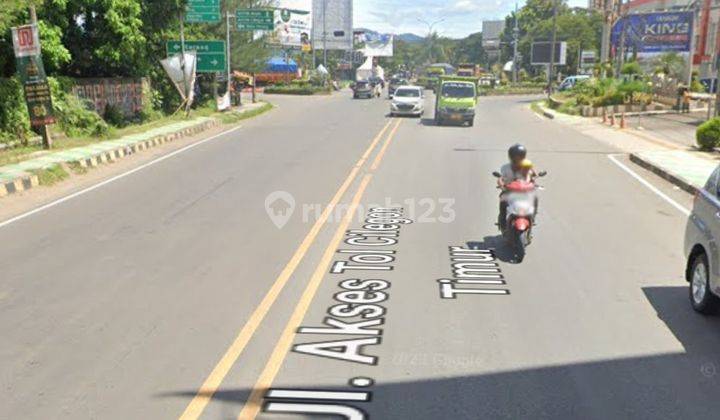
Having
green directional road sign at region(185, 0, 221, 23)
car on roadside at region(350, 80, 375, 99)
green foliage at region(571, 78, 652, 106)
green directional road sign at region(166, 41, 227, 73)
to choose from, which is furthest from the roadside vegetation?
green foliage at region(571, 78, 652, 106)

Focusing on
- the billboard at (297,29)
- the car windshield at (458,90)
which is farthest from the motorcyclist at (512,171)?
the billboard at (297,29)

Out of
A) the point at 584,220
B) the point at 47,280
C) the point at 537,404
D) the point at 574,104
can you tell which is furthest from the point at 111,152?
the point at 574,104

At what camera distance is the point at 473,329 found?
6.08 metres

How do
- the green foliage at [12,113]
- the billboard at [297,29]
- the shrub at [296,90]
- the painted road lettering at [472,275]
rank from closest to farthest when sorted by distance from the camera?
the painted road lettering at [472,275] < the green foliage at [12,113] < the shrub at [296,90] < the billboard at [297,29]

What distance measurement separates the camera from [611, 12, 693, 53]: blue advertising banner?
56.3 metres

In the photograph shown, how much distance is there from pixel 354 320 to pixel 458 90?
23.7 m

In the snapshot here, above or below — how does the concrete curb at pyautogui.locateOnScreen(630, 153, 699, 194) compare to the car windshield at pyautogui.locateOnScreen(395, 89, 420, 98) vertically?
below

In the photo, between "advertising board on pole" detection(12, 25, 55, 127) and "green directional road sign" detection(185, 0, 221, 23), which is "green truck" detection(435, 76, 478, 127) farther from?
"advertising board on pole" detection(12, 25, 55, 127)

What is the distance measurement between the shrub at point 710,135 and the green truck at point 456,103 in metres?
9.72

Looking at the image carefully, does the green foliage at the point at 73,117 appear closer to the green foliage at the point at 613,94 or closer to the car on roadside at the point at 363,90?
the green foliage at the point at 613,94

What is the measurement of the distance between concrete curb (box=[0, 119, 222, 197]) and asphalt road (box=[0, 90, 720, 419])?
5.58 feet

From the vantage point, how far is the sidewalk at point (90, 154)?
46.0ft

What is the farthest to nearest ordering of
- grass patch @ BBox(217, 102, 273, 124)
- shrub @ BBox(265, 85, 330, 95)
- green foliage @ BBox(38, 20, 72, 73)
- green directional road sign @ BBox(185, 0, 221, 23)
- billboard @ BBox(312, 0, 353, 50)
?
billboard @ BBox(312, 0, 353, 50) → shrub @ BBox(265, 85, 330, 95) → grass patch @ BBox(217, 102, 273, 124) → green directional road sign @ BBox(185, 0, 221, 23) → green foliage @ BBox(38, 20, 72, 73)

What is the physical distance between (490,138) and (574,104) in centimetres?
1730
